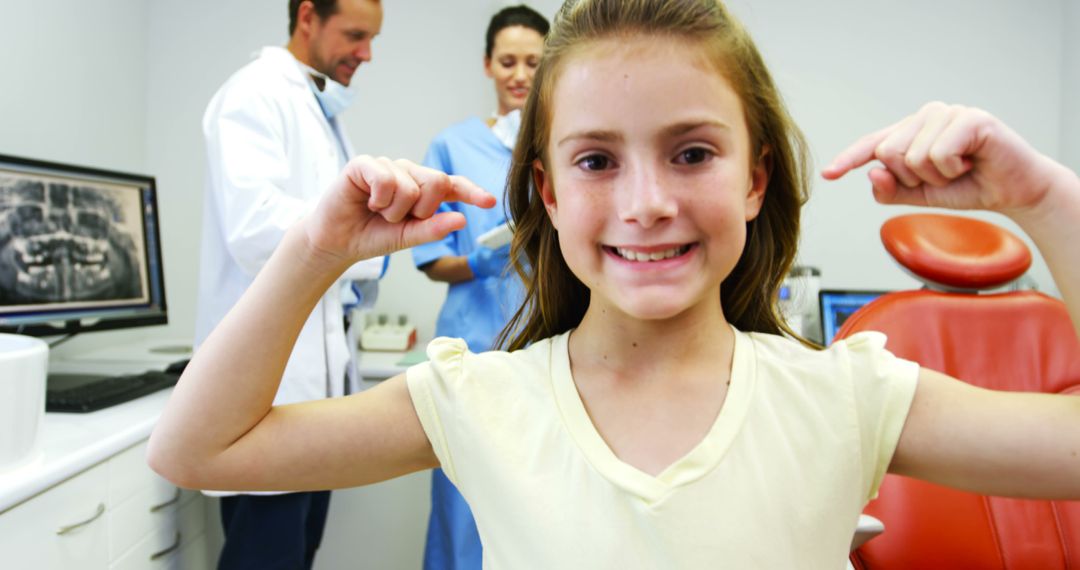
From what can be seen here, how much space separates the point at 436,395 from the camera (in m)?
0.72

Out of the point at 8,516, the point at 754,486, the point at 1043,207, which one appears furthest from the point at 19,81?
the point at 1043,207

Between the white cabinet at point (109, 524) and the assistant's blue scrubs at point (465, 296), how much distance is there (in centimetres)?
62

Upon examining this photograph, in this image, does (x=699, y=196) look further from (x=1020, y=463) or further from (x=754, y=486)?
(x=1020, y=463)

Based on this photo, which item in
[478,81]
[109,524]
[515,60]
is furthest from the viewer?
[478,81]

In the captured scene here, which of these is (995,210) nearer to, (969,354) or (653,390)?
(653,390)

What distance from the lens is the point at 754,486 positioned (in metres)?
0.66

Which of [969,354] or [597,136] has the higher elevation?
[597,136]

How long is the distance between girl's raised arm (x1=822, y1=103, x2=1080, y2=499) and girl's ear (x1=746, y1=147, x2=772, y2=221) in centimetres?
15

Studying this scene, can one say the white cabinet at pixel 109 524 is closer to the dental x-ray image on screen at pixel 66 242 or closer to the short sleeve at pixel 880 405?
the dental x-ray image on screen at pixel 66 242

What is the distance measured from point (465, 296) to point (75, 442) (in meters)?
0.96

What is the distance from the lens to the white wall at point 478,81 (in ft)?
7.83

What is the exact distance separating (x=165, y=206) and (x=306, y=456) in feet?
7.27

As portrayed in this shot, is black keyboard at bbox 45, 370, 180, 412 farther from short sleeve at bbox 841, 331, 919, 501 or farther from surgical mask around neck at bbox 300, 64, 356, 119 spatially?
short sleeve at bbox 841, 331, 919, 501

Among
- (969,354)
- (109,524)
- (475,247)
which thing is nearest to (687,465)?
(969,354)
